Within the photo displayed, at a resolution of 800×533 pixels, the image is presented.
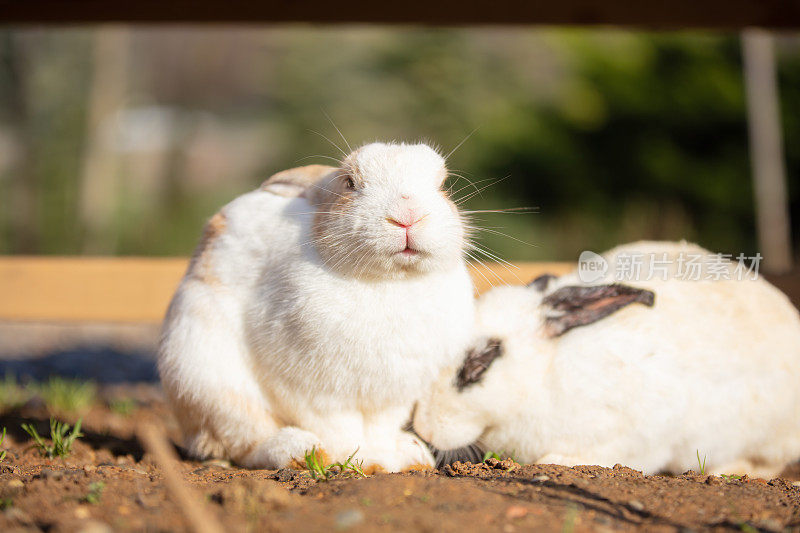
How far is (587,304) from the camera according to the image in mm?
3271

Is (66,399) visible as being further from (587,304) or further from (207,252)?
(587,304)

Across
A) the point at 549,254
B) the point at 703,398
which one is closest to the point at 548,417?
the point at 703,398

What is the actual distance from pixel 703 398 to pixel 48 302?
401cm

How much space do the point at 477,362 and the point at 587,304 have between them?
57cm

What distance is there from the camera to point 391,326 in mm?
2760

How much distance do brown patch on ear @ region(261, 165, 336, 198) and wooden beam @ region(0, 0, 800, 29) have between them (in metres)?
1.37

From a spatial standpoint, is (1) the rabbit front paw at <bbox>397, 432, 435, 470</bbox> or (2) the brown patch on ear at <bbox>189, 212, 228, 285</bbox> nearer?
(1) the rabbit front paw at <bbox>397, 432, 435, 470</bbox>

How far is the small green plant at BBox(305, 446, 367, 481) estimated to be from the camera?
8.64 ft

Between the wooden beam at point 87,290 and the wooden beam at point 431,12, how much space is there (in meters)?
1.55

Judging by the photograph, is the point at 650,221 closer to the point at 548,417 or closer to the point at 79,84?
the point at 548,417

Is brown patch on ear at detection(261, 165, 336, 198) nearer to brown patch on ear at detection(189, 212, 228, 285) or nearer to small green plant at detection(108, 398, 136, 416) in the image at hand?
brown patch on ear at detection(189, 212, 228, 285)

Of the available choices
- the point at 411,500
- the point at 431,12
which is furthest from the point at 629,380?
the point at 431,12

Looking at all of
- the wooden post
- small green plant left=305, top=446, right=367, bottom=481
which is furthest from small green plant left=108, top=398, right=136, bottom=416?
the wooden post

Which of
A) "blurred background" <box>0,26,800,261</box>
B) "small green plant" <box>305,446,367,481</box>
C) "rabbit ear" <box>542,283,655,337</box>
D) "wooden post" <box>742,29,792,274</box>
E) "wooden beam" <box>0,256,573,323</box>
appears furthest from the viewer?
"blurred background" <box>0,26,800,261</box>
